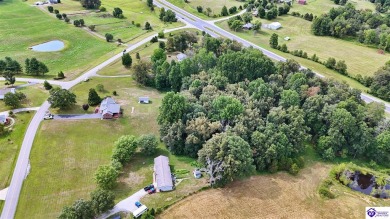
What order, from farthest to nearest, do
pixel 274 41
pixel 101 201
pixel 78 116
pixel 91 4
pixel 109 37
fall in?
pixel 91 4, pixel 109 37, pixel 274 41, pixel 78 116, pixel 101 201

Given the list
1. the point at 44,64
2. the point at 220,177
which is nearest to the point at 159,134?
the point at 220,177

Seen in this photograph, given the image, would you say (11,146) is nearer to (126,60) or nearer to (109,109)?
(109,109)

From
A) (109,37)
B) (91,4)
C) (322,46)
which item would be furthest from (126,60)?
(322,46)

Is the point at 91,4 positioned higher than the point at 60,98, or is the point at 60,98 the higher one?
the point at 91,4

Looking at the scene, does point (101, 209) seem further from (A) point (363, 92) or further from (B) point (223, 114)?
(A) point (363, 92)

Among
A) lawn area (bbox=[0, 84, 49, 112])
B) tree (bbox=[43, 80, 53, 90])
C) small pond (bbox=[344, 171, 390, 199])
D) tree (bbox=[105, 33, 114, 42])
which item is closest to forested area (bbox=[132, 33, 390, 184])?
small pond (bbox=[344, 171, 390, 199])

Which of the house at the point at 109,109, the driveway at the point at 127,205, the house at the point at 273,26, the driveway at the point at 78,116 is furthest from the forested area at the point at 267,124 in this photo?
the house at the point at 273,26
